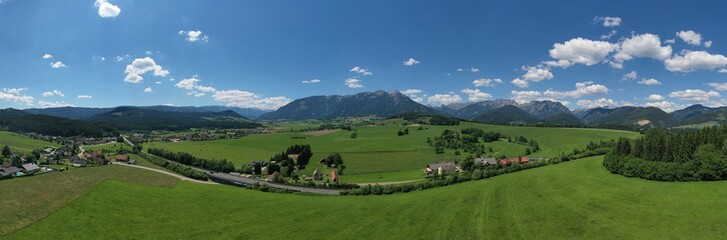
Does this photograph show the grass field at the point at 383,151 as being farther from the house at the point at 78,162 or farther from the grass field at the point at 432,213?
the house at the point at 78,162

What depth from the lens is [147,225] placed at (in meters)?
51.3

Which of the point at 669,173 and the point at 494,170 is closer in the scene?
the point at 669,173

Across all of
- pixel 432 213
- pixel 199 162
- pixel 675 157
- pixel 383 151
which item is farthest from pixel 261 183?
pixel 675 157

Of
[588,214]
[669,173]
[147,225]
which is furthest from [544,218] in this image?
[147,225]

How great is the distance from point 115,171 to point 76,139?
476ft

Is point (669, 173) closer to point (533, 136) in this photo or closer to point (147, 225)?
point (147, 225)

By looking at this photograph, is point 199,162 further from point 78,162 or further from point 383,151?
point 383,151

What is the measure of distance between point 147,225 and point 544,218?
5618 cm

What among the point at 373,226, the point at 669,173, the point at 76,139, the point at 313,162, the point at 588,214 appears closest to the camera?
the point at 588,214

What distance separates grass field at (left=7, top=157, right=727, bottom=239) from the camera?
42406mm

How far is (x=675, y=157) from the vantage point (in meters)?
64.3

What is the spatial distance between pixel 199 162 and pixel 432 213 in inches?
3797

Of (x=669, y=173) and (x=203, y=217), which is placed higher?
(x=669, y=173)

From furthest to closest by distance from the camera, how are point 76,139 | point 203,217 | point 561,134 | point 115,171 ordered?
point 76,139
point 561,134
point 115,171
point 203,217
